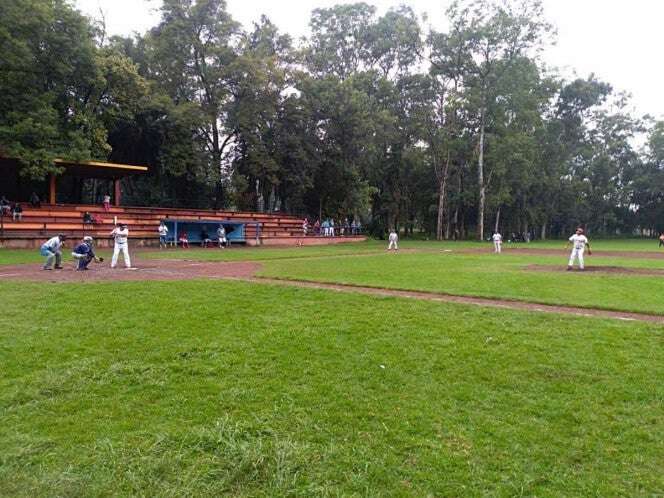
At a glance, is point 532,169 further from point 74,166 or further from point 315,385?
point 315,385

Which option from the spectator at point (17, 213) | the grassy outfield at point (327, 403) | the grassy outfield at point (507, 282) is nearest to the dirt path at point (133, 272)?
the grassy outfield at point (507, 282)

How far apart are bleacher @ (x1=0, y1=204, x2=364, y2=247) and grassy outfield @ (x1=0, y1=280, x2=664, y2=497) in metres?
20.9

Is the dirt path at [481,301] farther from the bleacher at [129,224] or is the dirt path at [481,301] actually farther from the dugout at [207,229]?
the dugout at [207,229]

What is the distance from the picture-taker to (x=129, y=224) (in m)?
33.5

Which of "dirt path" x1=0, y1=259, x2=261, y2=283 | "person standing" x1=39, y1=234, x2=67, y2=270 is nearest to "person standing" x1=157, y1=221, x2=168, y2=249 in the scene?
"dirt path" x1=0, y1=259, x2=261, y2=283

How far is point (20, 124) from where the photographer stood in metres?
28.9

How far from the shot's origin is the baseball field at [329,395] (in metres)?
4.61

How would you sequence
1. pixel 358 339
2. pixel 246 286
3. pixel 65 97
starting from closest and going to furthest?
pixel 358 339 < pixel 246 286 < pixel 65 97

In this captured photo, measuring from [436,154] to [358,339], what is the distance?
165 ft

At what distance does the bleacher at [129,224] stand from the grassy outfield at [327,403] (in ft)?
68.6

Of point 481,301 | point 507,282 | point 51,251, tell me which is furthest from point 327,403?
point 51,251

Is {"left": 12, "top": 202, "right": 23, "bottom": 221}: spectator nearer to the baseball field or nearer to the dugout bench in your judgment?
the dugout bench

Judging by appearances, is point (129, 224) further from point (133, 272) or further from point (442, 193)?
point (442, 193)

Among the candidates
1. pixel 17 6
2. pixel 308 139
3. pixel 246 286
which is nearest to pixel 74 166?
pixel 17 6
